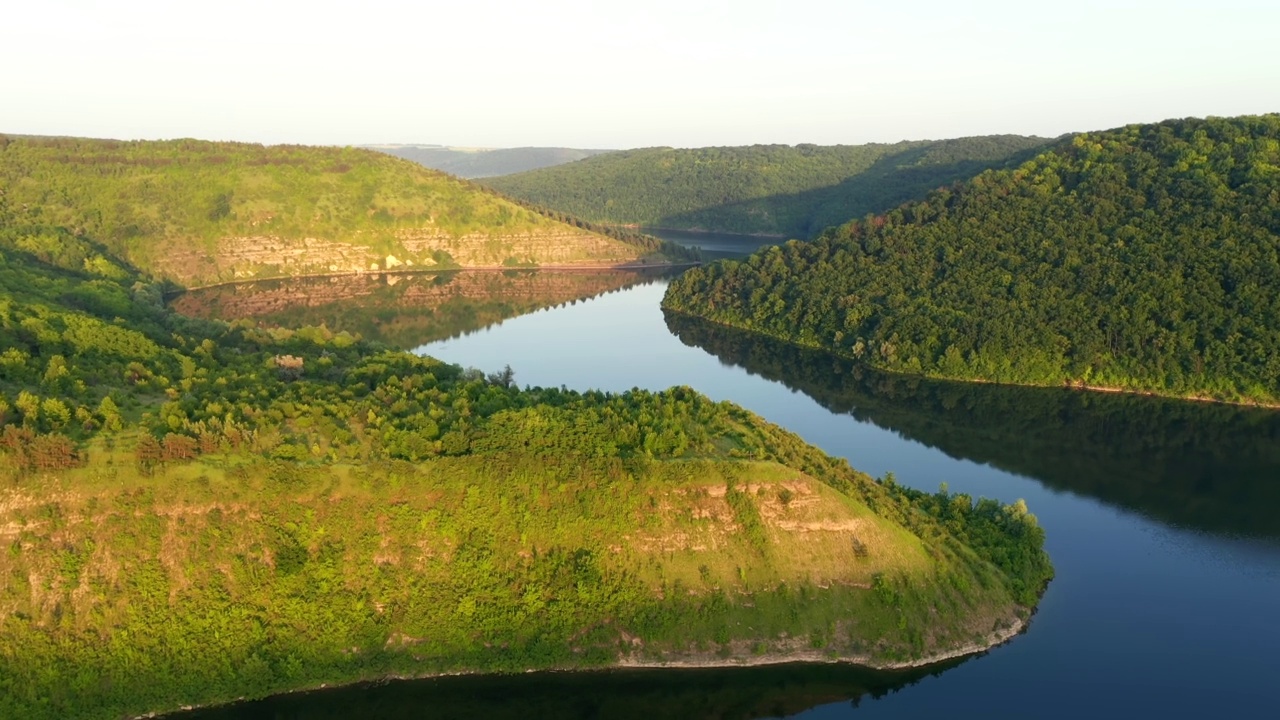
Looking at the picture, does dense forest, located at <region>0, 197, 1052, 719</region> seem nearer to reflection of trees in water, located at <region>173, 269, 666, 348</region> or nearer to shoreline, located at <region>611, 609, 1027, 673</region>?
shoreline, located at <region>611, 609, 1027, 673</region>

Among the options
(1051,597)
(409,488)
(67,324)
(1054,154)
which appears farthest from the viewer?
(1054,154)

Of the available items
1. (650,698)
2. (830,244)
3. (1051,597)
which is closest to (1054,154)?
(830,244)

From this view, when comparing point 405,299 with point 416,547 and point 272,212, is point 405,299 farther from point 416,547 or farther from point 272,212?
point 416,547

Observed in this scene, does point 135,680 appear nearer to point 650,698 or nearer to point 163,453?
point 163,453

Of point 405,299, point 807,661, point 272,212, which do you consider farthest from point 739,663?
point 272,212

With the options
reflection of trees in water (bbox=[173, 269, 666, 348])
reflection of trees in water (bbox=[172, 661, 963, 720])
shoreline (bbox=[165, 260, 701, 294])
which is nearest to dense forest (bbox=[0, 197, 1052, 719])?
reflection of trees in water (bbox=[172, 661, 963, 720])

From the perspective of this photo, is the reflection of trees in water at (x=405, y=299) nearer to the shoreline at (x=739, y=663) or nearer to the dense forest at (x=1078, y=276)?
the dense forest at (x=1078, y=276)
